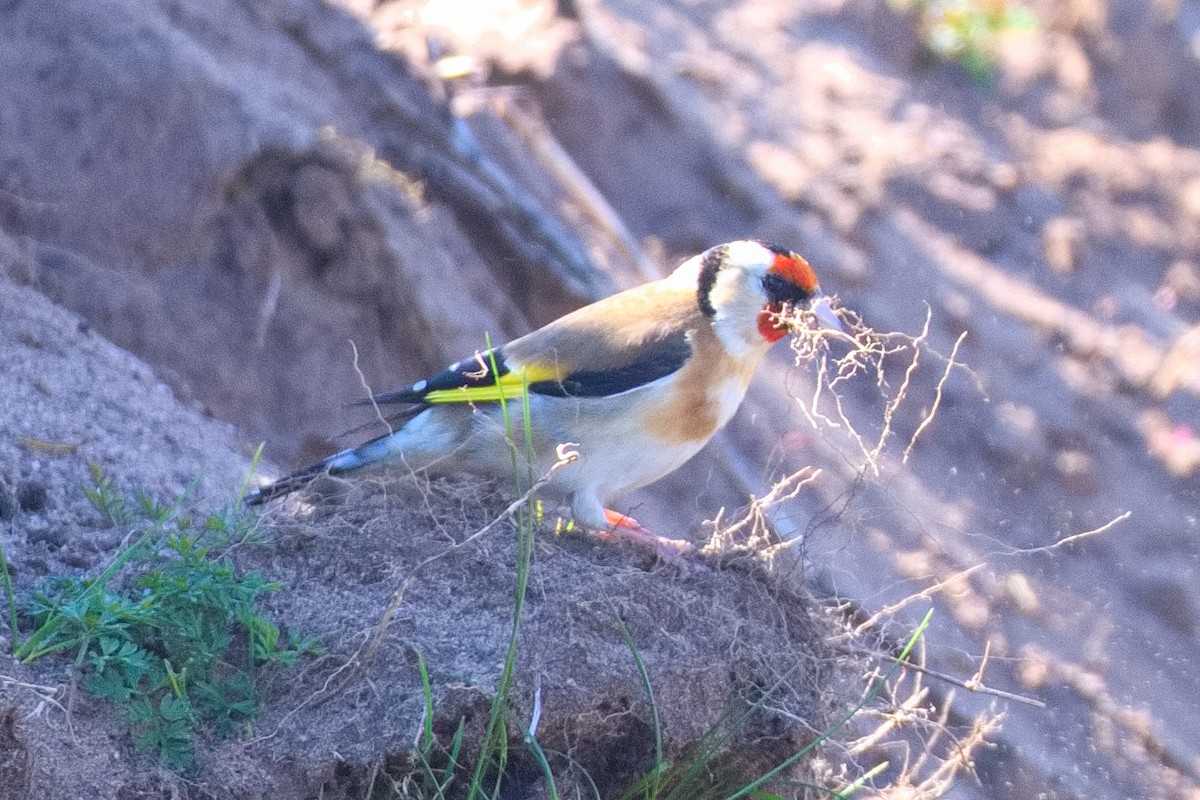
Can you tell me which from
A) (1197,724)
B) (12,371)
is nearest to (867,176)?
(1197,724)

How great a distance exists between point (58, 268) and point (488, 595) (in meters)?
3.10

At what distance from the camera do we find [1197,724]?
6668 millimetres

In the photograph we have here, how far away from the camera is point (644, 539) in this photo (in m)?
3.88

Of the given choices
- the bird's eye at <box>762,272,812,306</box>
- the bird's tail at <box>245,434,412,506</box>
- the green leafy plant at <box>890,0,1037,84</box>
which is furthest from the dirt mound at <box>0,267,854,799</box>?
the green leafy plant at <box>890,0,1037,84</box>

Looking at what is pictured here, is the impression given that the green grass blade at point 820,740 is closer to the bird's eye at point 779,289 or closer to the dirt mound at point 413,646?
the dirt mound at point 413,646

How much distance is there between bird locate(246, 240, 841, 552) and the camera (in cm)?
423

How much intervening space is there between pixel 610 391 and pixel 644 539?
617 millimetres

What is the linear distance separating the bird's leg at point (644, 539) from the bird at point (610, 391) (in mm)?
94

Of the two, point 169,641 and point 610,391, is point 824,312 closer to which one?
point 610,391

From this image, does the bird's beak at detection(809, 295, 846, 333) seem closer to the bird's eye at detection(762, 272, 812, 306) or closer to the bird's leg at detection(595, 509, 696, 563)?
the bird's eye at detection(762, 272, 812, 306)

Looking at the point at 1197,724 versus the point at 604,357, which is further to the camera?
the point at 1197,724

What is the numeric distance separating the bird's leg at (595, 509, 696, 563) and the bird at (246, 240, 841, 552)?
0.31 feet

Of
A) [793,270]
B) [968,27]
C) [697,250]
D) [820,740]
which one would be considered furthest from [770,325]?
[968,27]

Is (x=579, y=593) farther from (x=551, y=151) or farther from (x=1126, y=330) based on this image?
(x=1126, y=330)
